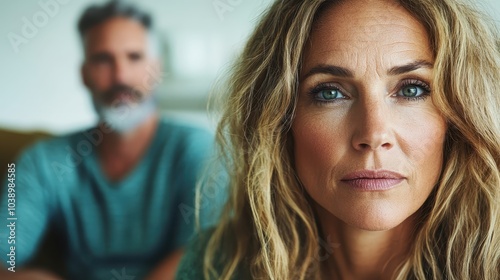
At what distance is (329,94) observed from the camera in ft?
2.94

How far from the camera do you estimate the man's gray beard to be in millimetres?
1992

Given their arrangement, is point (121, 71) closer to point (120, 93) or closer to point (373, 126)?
point (120, 93)

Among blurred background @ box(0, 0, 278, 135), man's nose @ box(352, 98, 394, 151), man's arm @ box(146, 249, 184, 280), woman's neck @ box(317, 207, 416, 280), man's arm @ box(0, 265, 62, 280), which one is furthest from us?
blurred background @ box(0, 0, 278, 135)

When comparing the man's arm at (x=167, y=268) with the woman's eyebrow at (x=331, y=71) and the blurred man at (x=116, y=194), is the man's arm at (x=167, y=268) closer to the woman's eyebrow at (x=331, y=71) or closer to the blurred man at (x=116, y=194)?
A: the blurred man at (x=116, y=194)

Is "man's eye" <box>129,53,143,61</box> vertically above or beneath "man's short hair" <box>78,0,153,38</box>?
beneath

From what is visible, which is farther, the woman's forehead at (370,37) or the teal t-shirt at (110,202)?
the teal t-shirt at (110,202)

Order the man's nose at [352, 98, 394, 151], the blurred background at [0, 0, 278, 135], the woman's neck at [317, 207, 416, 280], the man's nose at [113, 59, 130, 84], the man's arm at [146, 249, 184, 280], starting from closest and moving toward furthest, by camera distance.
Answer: the man's nose at [352, 98, 394, 151] < the woman's neck at [317, 207, 416, 280] < the man's arm at [146, 249, 184, 280] < the man's nose at [113, 59, 130, 84] < the blurred background at [0, 0, 278, 135]

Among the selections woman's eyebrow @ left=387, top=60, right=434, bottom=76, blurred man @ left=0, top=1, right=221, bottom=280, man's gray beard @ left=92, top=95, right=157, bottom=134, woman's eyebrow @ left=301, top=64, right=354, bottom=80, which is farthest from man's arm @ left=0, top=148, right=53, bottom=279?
woman's eyebrow @ left=387, top=60, right=434, bottom=76

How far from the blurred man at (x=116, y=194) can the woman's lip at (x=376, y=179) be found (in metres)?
0.95

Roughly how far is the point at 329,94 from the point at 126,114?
124cm

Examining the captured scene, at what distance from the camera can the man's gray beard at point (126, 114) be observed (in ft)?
6.54

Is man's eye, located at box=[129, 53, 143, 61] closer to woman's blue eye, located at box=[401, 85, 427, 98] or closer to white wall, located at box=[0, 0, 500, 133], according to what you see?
white wall, located at box=[0, 0, 500, 133]

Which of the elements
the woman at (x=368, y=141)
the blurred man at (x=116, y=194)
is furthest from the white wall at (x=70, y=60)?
the woman at (x=368, y=141)

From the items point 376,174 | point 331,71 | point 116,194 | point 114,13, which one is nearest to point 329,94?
point 331,71
